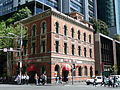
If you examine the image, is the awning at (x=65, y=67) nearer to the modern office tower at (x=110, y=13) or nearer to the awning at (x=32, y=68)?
the awning at (x=32, y=68)

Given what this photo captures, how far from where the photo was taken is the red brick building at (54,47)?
36812 millimetres

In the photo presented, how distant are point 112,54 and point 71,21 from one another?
24479mm

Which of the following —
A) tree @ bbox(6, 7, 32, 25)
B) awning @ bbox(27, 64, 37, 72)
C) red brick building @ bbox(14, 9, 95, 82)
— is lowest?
awning @ bbox(27, 64, 37, 72)

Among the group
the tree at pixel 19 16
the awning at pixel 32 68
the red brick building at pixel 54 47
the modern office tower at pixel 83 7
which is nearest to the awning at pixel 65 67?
the red brick building at pixel 54 47

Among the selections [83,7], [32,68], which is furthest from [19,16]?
[83,7]

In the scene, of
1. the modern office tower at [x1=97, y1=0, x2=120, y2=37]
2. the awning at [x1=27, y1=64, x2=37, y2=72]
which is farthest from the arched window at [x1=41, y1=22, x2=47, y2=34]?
the modern office tower at [x1=97, y1=0, x2=120, y2=37]

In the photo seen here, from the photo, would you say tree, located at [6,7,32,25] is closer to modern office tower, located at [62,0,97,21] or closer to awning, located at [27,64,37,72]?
awning, located at [27,64,37,72]

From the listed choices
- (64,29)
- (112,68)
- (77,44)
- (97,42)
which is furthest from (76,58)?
(112,68)

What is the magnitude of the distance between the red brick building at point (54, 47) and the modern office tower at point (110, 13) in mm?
82457

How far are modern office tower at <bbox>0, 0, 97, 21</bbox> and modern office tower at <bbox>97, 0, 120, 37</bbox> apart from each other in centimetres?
631

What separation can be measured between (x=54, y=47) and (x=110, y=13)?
100496mm

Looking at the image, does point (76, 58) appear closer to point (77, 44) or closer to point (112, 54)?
point (77, 44)

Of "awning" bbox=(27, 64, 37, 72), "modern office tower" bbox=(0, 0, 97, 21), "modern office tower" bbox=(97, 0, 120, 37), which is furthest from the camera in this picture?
"modern office tower" bbox=(97, 0, 120, 37)

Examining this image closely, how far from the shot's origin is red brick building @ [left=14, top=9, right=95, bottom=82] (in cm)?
3681
